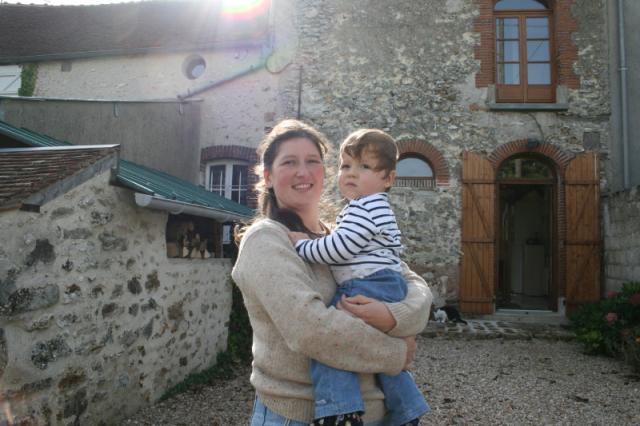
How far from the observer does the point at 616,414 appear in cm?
401

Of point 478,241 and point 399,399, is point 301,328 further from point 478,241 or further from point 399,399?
point 478,241

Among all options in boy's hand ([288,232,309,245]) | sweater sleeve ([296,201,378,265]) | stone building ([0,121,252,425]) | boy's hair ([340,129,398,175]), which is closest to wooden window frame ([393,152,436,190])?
stone building ([0,121,252,425])

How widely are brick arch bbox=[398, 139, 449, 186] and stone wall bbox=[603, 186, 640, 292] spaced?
2821mm

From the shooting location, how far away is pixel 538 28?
8719 mm

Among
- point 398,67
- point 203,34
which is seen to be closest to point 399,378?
point 398,67

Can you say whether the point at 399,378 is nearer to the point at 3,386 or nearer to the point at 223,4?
the point at 3,386

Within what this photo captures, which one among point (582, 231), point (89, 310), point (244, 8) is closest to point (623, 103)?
point (582, 231)

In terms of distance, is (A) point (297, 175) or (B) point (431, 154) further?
(B) point (431, 154)

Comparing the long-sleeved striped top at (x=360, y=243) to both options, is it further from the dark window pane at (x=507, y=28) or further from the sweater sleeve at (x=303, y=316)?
the dark window pane at (x=507, y=28)

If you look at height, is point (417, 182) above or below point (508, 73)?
below

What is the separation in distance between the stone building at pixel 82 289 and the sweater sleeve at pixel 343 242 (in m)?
1.81

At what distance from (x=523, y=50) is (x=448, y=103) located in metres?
1.87

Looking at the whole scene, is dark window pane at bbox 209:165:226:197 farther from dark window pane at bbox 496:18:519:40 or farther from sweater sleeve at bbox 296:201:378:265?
sweater sleeve at bbox 296:201:378:265

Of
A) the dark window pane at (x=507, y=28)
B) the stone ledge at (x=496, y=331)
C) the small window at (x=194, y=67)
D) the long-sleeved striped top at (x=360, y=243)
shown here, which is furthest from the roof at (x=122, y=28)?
the long-sleeved striped top at (x=360, y=243)
